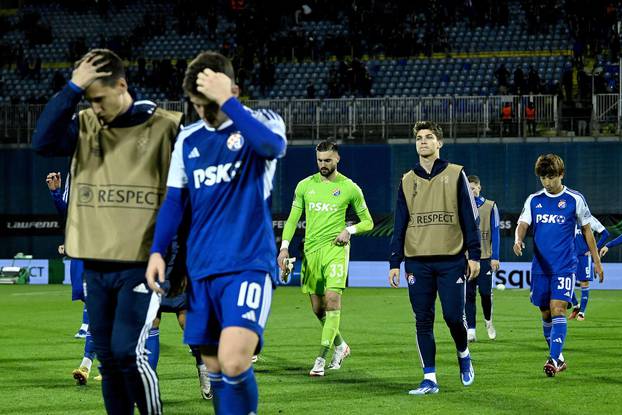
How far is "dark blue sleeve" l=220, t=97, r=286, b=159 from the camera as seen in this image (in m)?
5.51

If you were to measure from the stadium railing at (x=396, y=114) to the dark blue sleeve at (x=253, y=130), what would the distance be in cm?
2642

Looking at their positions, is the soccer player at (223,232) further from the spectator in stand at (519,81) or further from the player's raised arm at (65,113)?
the spectator in stand at (519,81)

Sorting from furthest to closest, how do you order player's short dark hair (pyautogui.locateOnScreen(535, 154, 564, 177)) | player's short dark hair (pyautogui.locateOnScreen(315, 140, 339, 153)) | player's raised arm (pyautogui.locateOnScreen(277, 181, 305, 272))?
1. player's raised arm (pyautogui.locateOnScreen(277, 181, 305, 272))
2. player's short dark hair (pyautogui.locateOnScreen(315, 140, 339, 153))
3. player's short dark hair (pyautogui.locateOnScreen(535, 154, 564, 177))

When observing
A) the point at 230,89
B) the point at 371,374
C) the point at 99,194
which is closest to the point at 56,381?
the point at 371,374

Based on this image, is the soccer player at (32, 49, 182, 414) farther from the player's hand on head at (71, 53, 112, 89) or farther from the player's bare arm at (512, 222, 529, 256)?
the player's bare arm at (512, 222, 529, 256)

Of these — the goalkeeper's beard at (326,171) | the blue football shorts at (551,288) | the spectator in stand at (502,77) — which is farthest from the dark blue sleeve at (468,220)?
the spectator in stand at (502,77)

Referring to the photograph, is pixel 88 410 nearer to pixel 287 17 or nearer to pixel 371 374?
pixel 371 374

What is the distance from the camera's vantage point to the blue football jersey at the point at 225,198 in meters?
5.73

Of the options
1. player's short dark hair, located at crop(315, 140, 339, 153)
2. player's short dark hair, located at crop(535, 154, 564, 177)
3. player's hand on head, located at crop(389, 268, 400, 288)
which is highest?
player's short dark hair, located at crop(315, 140, 339, 153)

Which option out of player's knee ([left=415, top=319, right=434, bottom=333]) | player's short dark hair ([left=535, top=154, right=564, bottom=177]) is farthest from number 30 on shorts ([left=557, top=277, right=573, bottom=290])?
player's knee ([left=415, top=319, right=434, bottom=333])

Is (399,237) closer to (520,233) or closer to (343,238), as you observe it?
(343,238)

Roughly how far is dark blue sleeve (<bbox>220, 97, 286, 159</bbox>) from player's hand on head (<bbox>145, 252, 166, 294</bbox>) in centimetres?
78

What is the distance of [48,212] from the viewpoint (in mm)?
35969

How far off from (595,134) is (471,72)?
566 cm
